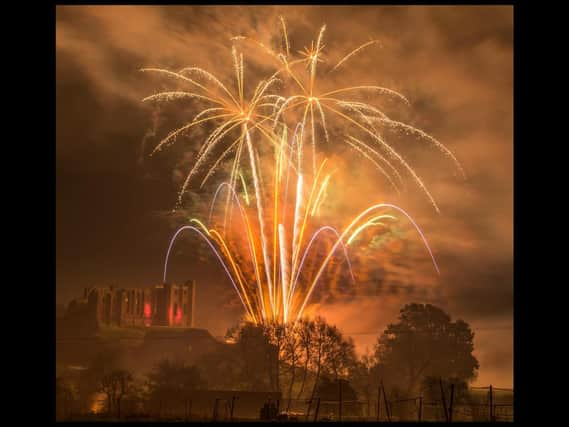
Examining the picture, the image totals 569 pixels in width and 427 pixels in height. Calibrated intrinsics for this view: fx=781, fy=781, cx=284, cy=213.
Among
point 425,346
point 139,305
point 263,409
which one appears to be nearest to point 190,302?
point 139,305

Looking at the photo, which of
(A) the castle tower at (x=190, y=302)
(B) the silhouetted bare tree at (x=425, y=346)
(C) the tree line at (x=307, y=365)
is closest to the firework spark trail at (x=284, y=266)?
(C) the tree line at (x=307, y=365)

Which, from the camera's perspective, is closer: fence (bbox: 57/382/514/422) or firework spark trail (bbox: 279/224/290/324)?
fence (bbox: 57/382/514/422)

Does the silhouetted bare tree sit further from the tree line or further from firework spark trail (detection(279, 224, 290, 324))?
firework spark trail (detection(279, 224, 290, 324))

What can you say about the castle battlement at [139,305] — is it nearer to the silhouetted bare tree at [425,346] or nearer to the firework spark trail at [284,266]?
the firework spark trail at [284,266]

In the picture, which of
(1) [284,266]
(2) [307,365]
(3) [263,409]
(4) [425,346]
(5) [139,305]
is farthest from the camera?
(5) [139,305]

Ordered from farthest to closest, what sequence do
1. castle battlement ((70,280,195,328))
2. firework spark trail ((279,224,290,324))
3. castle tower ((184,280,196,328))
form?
castle battlement ((70,280,195,328))
castle tower ((184,280,196,328))
firework spark trail ((279,224,290,324))

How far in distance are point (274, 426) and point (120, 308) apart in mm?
41175

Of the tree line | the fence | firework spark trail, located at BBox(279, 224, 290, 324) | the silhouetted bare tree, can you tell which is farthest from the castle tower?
the silhouetted bare tree

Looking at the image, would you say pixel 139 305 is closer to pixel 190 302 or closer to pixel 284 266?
pixel 190 302

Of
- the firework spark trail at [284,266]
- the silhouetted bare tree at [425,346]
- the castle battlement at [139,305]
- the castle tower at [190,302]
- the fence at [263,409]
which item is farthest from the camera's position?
Answer: the castle battlement at [139,305]

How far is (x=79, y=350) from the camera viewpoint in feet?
227
